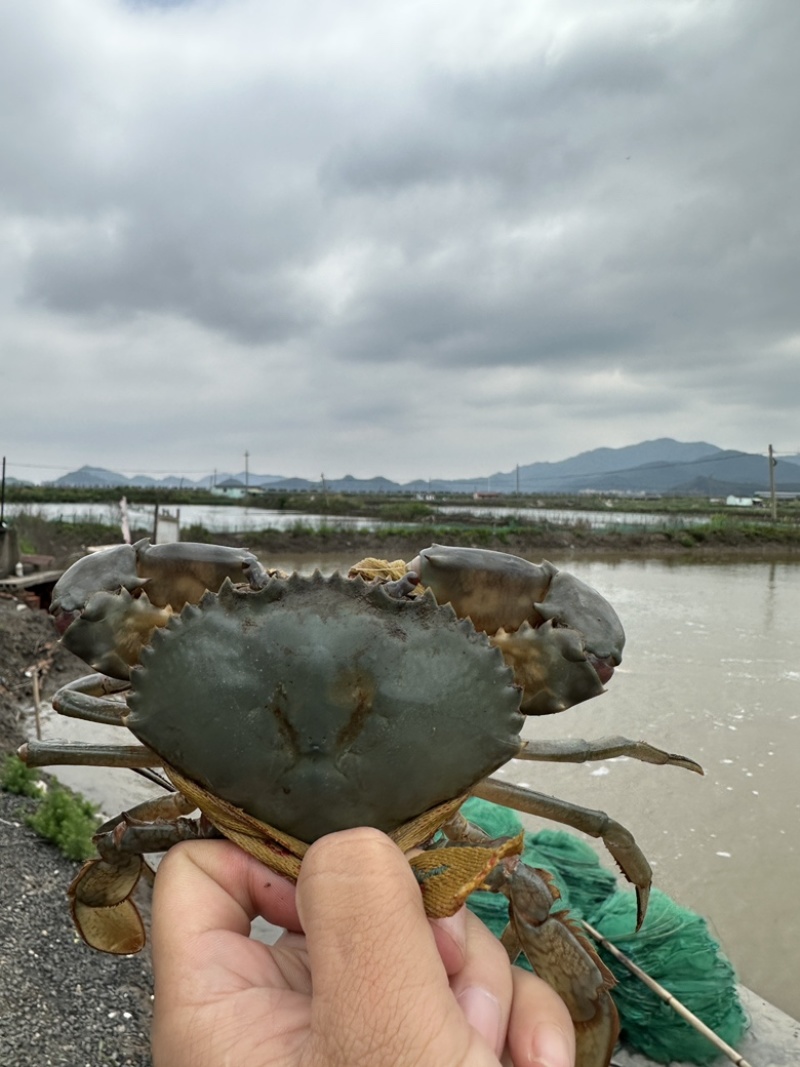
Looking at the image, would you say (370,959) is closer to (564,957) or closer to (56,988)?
(564,957)

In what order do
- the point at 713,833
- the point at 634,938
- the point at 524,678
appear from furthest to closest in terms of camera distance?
the point at 713,833, the point at 634,938, the point at 524,678

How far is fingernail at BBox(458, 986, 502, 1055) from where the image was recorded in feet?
5.74

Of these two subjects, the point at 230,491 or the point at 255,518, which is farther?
the point at 230,491

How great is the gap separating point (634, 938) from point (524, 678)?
11.5ft

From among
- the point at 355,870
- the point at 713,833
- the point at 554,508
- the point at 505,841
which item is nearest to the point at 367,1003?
the point at 355,870

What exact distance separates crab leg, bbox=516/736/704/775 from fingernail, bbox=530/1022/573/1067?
2.77ft

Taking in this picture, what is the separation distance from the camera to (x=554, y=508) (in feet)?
232

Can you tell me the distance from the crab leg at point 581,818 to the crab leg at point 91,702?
138 cm

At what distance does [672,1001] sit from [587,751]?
242 centimetres

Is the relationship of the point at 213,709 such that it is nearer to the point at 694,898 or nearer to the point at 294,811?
the point at 294,811

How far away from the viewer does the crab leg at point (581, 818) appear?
269 centimetres

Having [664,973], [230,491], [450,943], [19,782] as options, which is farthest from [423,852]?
[230,491]

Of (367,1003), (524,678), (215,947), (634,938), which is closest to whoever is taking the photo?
(367,1003)

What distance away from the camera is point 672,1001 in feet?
13.9
